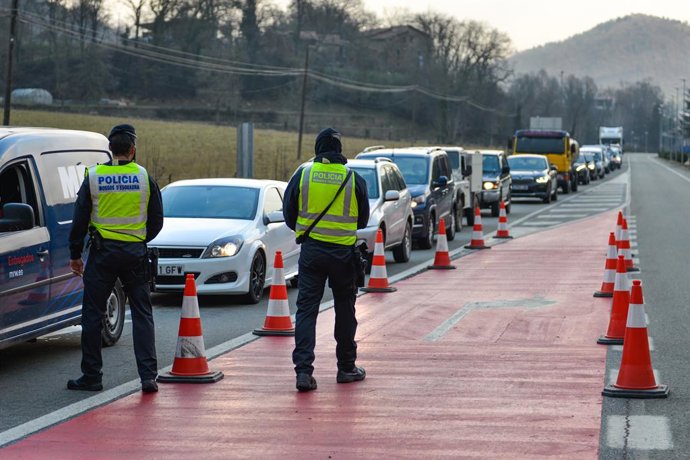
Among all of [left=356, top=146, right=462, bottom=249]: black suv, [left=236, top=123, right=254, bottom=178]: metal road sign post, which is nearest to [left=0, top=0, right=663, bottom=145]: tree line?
[left=236, top=123, right=254, bottom=178]: metal road sign post

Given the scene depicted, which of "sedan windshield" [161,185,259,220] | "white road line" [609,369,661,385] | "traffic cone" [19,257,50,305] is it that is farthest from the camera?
"sedan windshield" [161,185,259,220]

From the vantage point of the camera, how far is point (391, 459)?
6.67 m

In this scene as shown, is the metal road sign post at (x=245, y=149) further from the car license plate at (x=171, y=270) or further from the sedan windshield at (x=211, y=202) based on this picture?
the car license plate at (x=171, y=270)

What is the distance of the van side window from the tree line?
89448 mm

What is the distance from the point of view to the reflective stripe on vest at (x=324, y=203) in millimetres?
8914

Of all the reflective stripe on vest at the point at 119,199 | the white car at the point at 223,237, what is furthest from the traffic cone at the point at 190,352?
the white car at the point at 223,237

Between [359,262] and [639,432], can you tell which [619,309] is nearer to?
[359,262]

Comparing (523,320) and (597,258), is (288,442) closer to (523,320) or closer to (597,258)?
(523,320)

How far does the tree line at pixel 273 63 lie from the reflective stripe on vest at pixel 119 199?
90981 mm

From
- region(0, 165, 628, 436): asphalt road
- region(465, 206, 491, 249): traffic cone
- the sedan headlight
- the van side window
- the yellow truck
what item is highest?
the yellow truck

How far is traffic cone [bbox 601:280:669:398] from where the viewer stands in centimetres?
852

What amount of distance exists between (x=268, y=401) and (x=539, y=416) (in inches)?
69.8

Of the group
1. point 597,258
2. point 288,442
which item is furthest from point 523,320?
point 597,258

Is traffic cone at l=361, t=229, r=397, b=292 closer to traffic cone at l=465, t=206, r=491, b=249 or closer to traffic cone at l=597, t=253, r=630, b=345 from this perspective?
traffic cone at l=597, t=253, r=630, b=345
